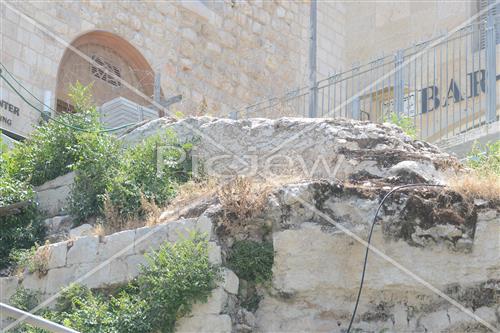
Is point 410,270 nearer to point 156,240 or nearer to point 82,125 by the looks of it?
point 156,240

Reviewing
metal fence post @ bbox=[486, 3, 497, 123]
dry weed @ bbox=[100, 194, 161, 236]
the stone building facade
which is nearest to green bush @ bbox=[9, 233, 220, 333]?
dry weed @ bbox=[100, 194, 161, 236]

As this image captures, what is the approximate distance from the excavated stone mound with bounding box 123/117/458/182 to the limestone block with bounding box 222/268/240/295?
1.57 meters

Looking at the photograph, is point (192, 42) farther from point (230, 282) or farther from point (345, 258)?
point (230, 282)

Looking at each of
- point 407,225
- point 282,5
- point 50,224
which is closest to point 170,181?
point 50,224

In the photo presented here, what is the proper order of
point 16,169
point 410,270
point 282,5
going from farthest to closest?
point 282,5, point 16,169, point 410,270

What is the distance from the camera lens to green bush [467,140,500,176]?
38.4 feet

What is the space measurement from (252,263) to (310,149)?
195 centimetres

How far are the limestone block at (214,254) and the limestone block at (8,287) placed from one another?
81.4 inches

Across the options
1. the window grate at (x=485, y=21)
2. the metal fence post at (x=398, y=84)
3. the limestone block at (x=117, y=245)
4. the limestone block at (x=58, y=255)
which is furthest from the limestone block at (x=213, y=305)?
the window grate at (x=485, y=21)

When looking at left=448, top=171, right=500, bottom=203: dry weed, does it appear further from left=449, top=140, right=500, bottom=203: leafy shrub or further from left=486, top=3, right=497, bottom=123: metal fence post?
left=486, top=3, right=497, bottom=123: metal fence post

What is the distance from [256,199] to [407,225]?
Answer: 1.36 meters

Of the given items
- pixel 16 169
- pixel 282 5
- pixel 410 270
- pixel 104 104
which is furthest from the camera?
pixel 282 5

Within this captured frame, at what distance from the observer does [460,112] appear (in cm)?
1434

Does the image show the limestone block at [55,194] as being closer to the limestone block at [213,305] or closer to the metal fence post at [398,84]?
the limestone block at [213,305]
